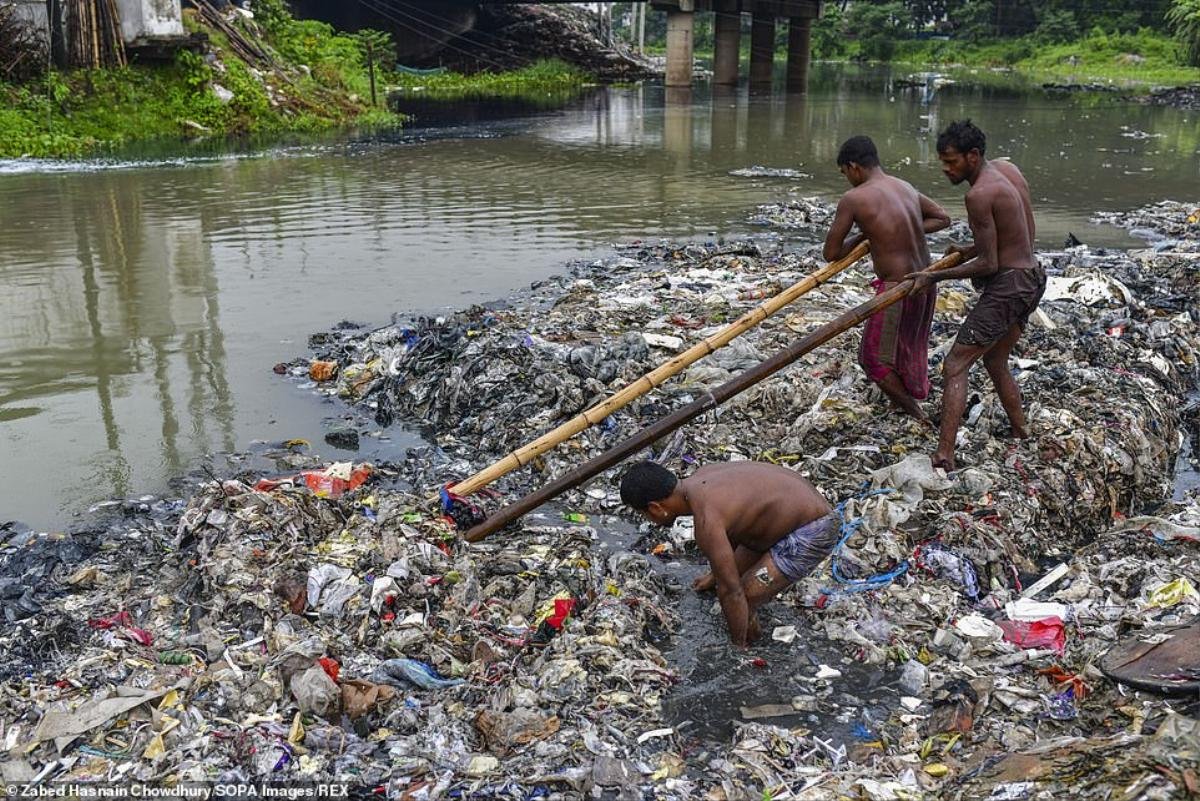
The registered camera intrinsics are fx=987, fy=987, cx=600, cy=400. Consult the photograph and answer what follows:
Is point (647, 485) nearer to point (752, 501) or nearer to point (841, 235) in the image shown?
point (752, 501)

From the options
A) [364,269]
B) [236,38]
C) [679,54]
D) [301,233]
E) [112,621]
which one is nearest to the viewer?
[112,621]

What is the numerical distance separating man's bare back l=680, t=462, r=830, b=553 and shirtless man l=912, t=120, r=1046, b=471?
1.59 m

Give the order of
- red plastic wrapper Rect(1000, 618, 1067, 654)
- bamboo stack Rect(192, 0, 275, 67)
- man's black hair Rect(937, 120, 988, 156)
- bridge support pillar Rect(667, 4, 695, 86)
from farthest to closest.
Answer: bridge support pillar Rect(667, 4, 695, 86) → bamboo stack Rect(192, 0, 275, 67) → man's black hair Rect(937, 120, 988, 156) → red plastic wrapper Rect(1000, 618, 1067, 654)

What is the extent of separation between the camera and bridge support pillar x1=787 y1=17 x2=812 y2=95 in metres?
36.0

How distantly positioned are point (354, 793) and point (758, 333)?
5133 mm

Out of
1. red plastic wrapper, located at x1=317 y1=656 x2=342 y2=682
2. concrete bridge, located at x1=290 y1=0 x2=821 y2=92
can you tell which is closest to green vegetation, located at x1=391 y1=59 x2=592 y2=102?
concrete bridge, located at x1=290 y1=0 x2=821 y2=92

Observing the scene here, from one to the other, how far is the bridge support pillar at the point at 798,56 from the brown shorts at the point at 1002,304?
3204cm

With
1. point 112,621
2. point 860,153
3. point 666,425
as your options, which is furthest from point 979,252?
point 112,621

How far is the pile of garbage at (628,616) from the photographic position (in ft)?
11.4

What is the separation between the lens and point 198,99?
22.2 metres

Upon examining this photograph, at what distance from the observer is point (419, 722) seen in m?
3.70

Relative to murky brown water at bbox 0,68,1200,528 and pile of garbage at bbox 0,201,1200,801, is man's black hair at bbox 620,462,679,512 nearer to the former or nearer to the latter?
pile of garbage at bbox 0,201,1200,801

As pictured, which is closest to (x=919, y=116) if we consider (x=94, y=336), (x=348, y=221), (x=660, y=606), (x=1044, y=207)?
(x=1044, y=207)

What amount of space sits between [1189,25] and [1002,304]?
41867mm
